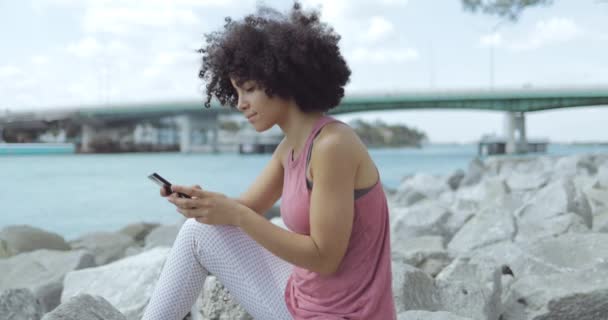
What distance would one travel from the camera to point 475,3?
9523mm

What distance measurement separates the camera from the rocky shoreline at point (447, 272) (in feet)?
7.43

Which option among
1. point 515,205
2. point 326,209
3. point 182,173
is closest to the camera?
point 326,209

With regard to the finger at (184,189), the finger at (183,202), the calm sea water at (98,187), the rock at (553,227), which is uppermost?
the finger at (184,189)

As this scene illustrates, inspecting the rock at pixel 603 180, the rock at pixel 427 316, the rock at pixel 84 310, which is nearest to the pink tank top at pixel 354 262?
the rock at pixel 427 316

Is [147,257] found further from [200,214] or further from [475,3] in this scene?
[475,3]

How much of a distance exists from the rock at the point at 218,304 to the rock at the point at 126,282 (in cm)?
65

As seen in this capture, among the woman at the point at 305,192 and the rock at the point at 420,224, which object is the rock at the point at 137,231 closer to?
the rock at the point at 420,224

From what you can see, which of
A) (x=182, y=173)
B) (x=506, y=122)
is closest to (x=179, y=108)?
(x=182, y=173)

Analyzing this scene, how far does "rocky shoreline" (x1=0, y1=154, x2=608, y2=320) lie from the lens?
A: 2.27 metres

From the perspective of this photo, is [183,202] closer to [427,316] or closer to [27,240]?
[427,316]

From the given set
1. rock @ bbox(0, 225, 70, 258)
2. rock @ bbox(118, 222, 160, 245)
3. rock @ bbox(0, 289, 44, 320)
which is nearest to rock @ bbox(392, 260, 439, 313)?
rock @ bbox(0, 289, 44, 320)

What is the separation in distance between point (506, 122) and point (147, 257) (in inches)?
1012

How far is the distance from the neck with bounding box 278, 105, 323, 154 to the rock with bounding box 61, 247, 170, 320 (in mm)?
1374

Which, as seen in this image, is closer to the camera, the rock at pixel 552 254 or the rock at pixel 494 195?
the rock at pixel 552 254
